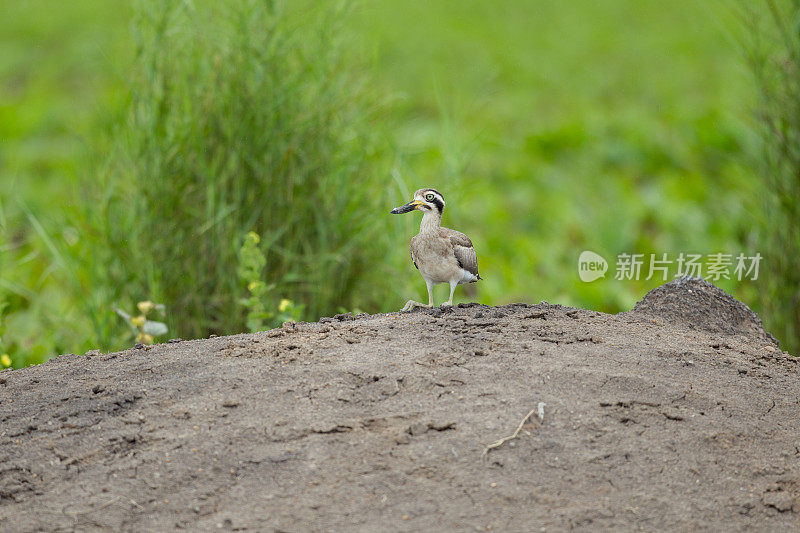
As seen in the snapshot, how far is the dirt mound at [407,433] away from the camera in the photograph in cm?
181

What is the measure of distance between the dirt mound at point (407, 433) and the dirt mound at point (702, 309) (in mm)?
245

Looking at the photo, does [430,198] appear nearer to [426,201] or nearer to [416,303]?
[426,201]

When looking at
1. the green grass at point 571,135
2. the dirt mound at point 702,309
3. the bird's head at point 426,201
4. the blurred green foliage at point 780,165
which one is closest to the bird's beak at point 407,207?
the bird's head at point 426,201

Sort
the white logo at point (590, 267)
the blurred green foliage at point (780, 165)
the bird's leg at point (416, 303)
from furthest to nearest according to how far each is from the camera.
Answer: the white logo at point (590, 267)
the blurred green foliage at point (780, 165)
the bird's leg at point (416, 303)

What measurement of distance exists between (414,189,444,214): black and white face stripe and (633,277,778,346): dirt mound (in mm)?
809

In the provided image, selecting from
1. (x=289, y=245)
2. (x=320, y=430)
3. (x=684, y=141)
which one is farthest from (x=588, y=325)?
(x=684, y=141)

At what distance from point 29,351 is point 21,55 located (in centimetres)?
679

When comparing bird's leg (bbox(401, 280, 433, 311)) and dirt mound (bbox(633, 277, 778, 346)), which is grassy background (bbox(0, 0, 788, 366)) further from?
dirt mound (bbox(633, 277, 778, 346))

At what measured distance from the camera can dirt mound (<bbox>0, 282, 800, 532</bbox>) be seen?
181 cm

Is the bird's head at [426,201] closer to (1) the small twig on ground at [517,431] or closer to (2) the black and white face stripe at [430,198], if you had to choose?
(2) the black and white face stripe at [430,198]

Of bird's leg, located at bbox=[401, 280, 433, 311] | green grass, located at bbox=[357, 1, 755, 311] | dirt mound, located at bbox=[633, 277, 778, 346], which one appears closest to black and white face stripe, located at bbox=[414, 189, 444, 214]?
bird's leg, located at bbox=[401, 280, 433, 311]

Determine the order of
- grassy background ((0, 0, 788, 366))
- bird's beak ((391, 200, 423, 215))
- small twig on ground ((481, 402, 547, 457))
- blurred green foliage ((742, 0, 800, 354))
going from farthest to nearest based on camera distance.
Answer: blurred green foliage ((742, 0, 800, 354)), grassy background ((0, 0, 788, 366)), bird's beak ((391, 200, 423, 215)), small twig on ground ((481, 402, 547, 457))

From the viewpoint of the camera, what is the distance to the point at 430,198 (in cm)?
238

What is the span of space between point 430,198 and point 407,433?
661mm
